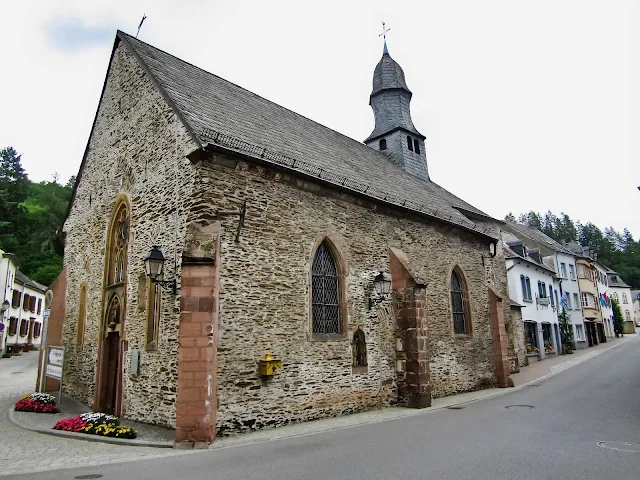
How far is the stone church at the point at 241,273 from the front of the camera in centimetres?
899

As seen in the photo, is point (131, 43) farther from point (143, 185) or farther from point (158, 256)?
point (158, 256)

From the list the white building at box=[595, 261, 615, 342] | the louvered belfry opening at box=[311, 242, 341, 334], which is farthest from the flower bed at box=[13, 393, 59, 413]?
the white building at box=[595, 261, 615, 342]

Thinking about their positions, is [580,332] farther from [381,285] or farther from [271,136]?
[271,136]

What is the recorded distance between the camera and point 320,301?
37.1ft

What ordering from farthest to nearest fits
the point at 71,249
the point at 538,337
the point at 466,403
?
the point at 538,337, the point at 71,249, the point at 466,403

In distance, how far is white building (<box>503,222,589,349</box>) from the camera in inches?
1454

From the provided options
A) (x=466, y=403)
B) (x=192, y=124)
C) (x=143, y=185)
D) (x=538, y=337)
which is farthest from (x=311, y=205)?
(x=538, y=337)

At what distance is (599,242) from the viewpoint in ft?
264

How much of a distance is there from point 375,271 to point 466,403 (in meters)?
4.87

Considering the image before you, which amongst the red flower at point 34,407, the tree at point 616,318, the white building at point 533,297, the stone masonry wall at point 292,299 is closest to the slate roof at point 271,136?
the stone masonry wall at point 292,299

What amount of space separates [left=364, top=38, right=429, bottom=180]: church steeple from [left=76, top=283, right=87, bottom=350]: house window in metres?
15.8

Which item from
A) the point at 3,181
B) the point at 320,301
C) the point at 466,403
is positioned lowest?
the point at 466,403

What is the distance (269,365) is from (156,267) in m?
3.26

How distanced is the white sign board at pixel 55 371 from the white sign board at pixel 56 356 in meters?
0.08
